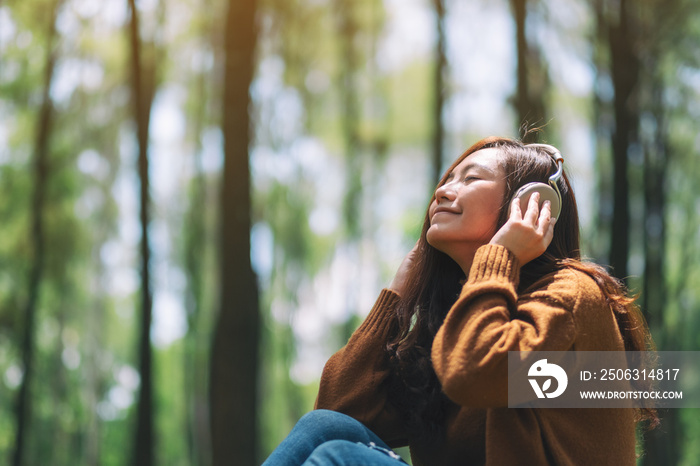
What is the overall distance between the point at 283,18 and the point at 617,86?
4.52 meters

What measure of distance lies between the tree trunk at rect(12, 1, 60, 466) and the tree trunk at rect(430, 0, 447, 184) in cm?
507

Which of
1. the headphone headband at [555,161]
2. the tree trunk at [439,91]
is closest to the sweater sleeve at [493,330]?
the headphone headband at [555,161]

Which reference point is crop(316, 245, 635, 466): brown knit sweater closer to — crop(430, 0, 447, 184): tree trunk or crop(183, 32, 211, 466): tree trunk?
crop(430, 0, 447, 184): tree trunk

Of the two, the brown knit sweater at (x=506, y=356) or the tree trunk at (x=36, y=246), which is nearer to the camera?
the brown knit sweater at (x=506, y=356)

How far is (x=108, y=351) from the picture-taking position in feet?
41.5

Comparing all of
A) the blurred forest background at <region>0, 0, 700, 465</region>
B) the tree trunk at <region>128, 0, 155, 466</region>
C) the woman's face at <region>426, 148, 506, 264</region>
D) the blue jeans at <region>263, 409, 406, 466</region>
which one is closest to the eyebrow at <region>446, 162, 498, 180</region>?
the woman's face at <region>426, 148, 506, 264</region>

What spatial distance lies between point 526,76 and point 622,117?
1.02 meters

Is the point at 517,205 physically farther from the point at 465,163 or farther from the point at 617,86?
the point at 617,86

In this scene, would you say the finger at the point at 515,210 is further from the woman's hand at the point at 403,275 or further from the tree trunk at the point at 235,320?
the tree trunk at the point at 235,320

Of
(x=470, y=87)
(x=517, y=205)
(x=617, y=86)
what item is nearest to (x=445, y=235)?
(x=517, y=205)

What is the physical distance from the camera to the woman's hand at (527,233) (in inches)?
57.9

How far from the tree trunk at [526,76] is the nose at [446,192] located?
4924 mm

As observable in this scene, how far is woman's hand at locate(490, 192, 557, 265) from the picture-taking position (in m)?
1.47

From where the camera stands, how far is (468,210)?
167 cm
